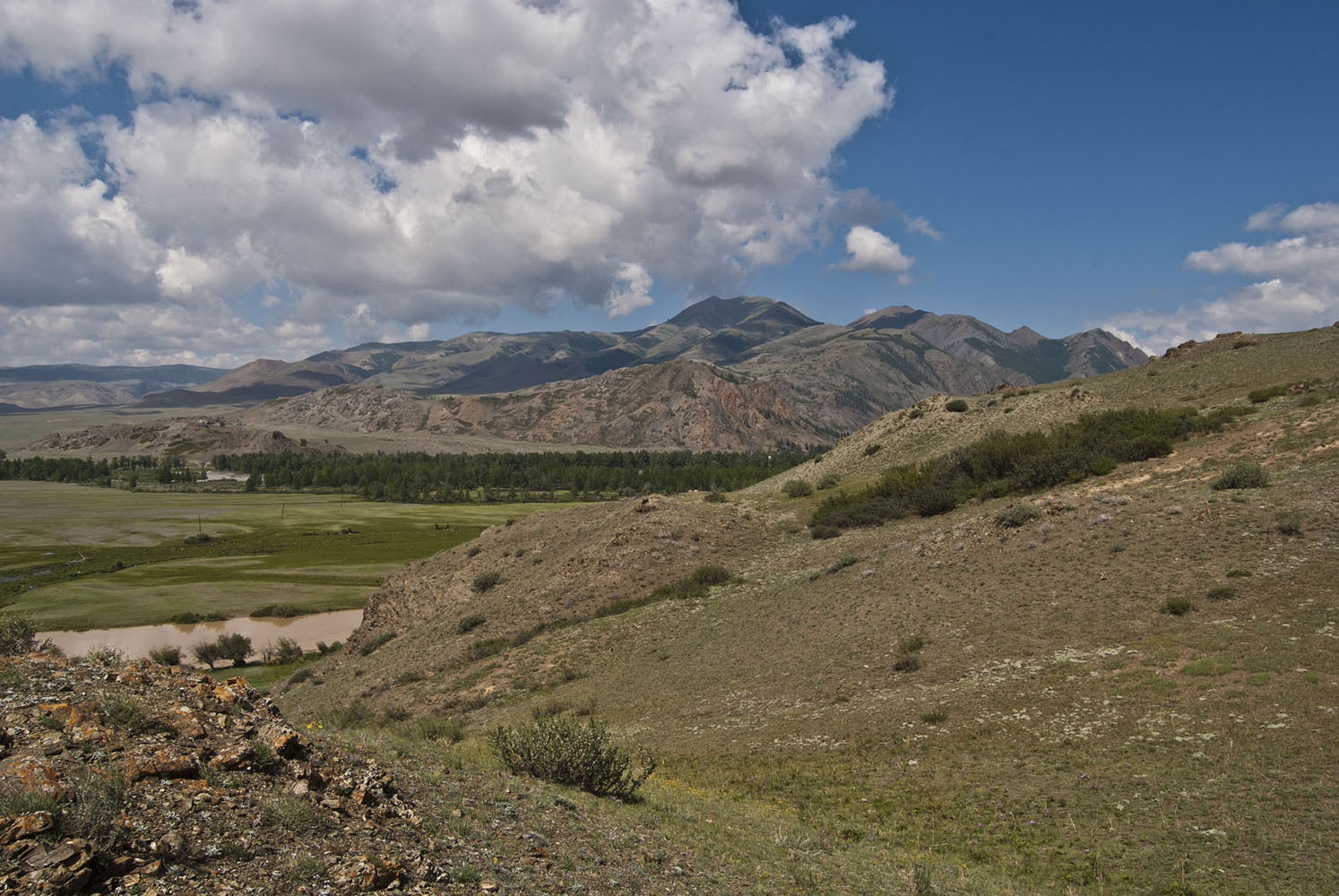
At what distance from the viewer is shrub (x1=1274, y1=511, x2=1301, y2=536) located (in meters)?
23.9

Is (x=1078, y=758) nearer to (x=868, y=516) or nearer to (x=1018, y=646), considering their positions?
(x=1018, y=646)

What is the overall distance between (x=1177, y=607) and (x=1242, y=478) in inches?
504

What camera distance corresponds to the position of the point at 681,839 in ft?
41.0

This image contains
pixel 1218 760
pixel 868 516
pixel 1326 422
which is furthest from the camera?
pixel 868 516

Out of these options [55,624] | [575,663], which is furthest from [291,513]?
[575,663]

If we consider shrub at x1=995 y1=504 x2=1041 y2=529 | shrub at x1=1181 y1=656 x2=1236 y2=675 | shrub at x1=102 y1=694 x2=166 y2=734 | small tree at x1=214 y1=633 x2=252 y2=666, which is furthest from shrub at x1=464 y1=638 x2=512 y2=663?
small tree at x1=214 y1=633 x2=252 y2=666

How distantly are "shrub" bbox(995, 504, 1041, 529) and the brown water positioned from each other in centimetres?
6339

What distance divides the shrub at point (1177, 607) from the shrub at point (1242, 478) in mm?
11619

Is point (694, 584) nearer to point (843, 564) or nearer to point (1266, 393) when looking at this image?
point (843, 564)

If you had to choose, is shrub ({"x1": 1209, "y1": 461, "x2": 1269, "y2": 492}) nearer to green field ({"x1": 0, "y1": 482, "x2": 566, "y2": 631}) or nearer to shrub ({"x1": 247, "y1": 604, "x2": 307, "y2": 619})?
green field ({"x1": 0, "y1": 482, "x2": 566, "y2": 631})

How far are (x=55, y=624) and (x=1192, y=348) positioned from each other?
116 m

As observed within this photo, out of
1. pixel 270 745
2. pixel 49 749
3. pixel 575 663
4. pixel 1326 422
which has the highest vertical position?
pixel 1326 422

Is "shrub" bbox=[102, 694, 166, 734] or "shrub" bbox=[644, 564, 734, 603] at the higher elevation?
"shrub" bbox=[102, 694, 166, 734]

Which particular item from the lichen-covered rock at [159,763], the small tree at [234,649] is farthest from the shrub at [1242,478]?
the small tree at [234,649]
